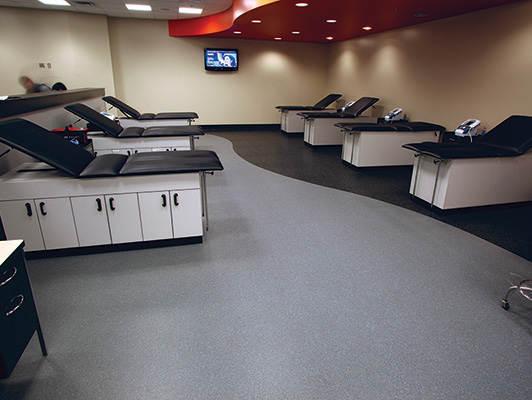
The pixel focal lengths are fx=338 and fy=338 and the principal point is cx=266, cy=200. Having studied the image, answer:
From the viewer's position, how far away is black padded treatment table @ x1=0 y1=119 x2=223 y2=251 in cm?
268

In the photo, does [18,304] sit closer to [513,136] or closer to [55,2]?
[513,136]

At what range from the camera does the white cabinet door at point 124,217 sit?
9.40ft

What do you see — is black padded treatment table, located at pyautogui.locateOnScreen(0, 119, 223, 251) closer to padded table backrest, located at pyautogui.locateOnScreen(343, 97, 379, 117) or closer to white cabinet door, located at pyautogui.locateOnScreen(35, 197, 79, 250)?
white cabinet door, located at pyautogui.locateOnScreen(35, 197, 79, 250)

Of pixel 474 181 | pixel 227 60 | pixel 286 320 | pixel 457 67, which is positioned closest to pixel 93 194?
pixel 286 320

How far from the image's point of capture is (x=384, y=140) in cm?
582

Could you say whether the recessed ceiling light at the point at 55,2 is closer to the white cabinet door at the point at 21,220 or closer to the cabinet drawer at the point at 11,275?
the white cabinet door at the point at 21,220

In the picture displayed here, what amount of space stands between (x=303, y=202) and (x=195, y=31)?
263 inches

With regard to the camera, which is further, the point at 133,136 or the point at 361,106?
the point at 361,106

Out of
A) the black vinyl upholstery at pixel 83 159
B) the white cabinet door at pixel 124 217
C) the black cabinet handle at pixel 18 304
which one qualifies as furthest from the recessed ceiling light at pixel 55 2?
the black cabinet handle at pixel 18 304

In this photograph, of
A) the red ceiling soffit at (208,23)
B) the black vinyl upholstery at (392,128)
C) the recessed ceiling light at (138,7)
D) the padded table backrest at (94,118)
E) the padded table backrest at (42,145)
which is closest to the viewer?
the padded table backrest at (42,145)

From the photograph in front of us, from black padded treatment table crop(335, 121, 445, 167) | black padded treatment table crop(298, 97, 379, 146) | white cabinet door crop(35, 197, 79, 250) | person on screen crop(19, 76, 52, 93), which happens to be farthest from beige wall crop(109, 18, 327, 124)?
white cabinet door crop(35, 197, 79, 250)

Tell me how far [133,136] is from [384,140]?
13.2 ft

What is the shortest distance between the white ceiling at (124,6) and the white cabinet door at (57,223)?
564 cm

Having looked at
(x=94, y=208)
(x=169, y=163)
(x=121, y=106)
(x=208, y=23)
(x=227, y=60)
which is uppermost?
(x=208, y=23)
